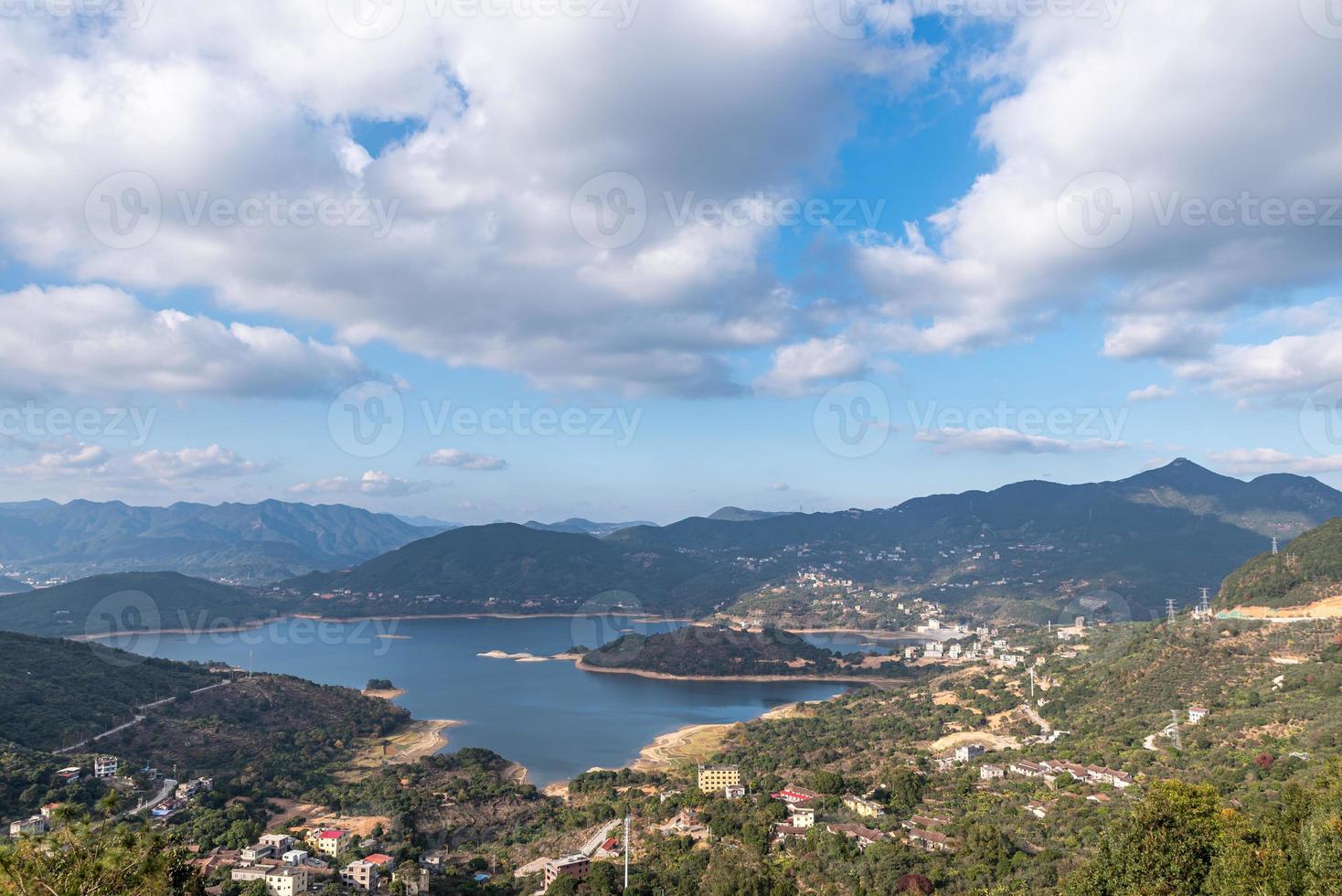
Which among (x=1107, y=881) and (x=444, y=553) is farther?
(x=444, y=553)

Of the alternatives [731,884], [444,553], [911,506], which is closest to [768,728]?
[731,884]

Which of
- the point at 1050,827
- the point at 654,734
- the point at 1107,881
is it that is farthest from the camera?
the point at 654,734

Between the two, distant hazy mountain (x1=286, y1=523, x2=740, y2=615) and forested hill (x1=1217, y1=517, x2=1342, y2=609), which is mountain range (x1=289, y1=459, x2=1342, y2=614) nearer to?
distant hazy mountain (x1=286, y1=523, x2=740, y2=615)

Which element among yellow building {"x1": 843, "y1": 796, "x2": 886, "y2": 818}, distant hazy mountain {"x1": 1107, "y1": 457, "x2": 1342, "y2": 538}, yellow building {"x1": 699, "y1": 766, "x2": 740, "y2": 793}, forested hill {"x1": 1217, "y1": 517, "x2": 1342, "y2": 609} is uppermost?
distant hazy mountain {"x1": 1107, "y1": 457, "x2": 1342, "y2": 538}

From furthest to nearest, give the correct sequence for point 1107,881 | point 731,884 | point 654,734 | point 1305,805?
point 654,734, point 731,884, point 1305,805, point 1107,881


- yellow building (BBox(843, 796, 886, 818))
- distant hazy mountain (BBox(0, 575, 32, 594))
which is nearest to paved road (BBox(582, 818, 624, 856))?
yellow building (BBox(843, 796, 886, 818))

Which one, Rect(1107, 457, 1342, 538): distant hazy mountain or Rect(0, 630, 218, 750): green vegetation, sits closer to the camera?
Rect(0, 630, 218, 750): green vegetation

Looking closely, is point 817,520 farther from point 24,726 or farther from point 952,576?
point 24,726
